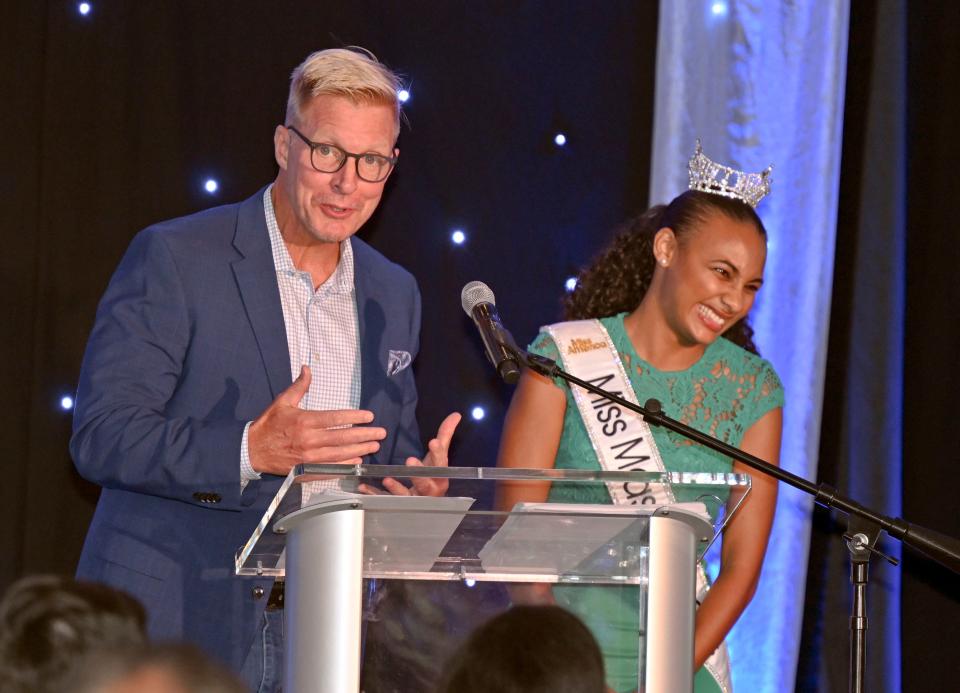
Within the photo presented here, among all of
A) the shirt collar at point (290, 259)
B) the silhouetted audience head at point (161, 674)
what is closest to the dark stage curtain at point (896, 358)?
the shirt collar at point (290, 259)

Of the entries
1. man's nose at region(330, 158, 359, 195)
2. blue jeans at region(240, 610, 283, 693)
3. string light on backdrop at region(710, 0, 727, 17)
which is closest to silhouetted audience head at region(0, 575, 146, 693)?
blue jeans at region(240, 610, 283, 693)

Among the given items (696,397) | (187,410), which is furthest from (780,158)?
(187,410)

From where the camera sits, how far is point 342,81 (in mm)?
2811

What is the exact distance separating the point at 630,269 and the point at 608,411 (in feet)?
1.41

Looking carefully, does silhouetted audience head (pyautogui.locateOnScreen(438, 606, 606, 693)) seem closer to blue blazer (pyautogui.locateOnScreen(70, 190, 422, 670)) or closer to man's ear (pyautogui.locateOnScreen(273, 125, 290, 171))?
blue blazer (pyautogui.locateOnScreen(70, 190, 422, 670))

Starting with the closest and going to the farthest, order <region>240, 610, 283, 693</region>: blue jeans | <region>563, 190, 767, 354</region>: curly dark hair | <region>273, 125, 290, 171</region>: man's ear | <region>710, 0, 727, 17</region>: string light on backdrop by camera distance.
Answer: <region>240, 610, 283, 693</region>: blue jeans → <region>273, 125, 290, 171</region>: man's ear → <region>563, 190, 767, 354</region>: curly dark hair → <region>710, 0, 727, 17</region>: string light on backdrop

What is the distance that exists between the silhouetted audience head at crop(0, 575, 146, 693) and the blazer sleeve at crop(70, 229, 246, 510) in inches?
34.1

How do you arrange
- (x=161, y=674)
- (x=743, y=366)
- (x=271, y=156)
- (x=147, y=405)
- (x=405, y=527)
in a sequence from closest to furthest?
(x=161, y=674) < (x=405, y=527) < (x=147, y=405) < (x=743, y=366) < (x=271, y=156)

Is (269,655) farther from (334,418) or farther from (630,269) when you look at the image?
(630,269)

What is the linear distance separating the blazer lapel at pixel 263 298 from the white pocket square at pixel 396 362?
26cm

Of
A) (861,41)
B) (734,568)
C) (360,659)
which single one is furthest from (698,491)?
(861,41)

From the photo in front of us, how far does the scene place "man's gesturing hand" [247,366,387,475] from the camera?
203 centimetres

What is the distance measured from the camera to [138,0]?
11.4ft

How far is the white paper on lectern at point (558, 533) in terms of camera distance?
1.80 metres
